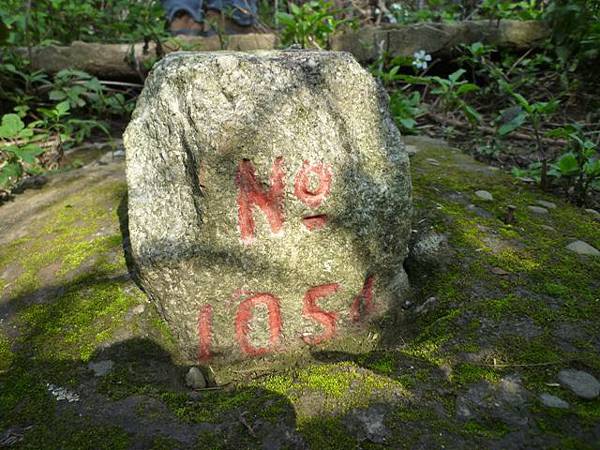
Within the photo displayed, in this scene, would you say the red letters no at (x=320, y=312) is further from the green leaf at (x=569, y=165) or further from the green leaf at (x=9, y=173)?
the green leaf at (x=9, y=173)

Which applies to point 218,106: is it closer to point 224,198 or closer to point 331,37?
point 224,198

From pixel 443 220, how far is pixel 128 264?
1401 mm

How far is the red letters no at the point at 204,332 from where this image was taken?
157 centimetres

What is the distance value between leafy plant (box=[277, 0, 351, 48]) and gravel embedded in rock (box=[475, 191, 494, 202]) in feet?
7.77

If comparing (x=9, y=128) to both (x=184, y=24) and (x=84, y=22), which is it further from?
(x=184, y=24)

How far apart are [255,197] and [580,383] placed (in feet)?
3.62

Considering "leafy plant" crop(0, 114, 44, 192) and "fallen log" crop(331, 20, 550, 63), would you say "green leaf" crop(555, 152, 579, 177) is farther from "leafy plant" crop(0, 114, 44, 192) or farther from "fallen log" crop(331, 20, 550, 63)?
"leafy plant" crop(0, 114, 44, 192)

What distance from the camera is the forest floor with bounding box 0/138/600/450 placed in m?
1.21

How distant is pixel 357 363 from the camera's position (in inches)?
57.9

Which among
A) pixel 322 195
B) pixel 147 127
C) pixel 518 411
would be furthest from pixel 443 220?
pixel 147 127

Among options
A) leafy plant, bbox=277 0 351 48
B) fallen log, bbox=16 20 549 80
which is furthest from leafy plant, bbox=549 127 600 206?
leafy plant, bbox=277 0 351 48

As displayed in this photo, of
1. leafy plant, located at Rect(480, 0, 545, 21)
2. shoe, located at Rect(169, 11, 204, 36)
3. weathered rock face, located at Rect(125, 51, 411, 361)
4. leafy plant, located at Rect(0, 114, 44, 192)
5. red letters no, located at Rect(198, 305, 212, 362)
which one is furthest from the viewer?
shoe, located at Rect(169, 11, 204, 36)

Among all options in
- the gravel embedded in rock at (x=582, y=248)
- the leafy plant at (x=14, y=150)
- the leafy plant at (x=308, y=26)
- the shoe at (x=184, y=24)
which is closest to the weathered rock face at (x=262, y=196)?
the gravel embedded in rock at (x=582, y=248)

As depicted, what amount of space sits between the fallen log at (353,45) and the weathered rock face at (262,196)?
9.99 ft
